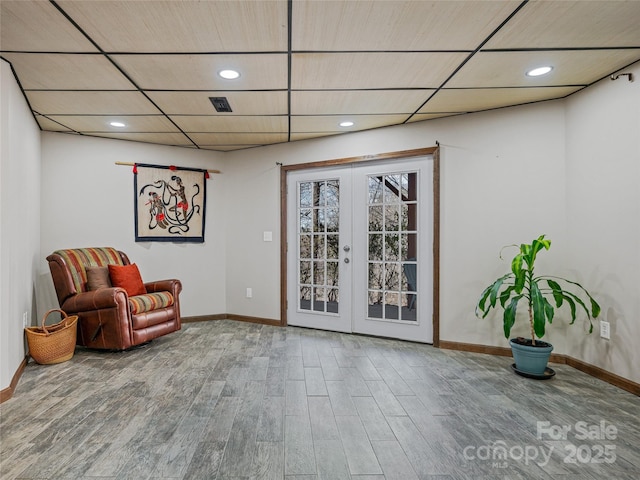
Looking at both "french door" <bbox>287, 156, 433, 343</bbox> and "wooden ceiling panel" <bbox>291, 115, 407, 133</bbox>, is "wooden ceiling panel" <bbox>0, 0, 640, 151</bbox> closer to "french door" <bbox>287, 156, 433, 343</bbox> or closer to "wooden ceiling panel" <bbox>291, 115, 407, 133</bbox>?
"wooden ceiling panel" <bbox>291, 115, 407, 133</bbox>

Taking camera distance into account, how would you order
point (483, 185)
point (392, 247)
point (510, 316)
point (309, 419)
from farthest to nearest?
point (392, 247)
point (483, 185)
point (510, 316)
point (309, 419)

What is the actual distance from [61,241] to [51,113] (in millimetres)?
1413

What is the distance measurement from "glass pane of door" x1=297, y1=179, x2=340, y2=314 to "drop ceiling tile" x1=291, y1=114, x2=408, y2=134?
2.06ft

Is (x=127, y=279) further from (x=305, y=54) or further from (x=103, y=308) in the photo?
(x=305, y=54)

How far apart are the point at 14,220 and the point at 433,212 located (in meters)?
3.59

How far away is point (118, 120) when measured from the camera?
12.3ft

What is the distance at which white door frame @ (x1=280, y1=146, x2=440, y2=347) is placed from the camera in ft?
12.4

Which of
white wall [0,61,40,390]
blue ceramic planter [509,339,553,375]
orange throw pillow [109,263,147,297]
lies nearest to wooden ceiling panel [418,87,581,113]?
blue ceramic planter [509,339,553,375]

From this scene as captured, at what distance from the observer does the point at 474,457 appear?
71.7 inches

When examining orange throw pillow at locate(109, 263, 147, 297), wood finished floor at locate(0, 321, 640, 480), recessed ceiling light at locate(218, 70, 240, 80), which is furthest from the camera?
orange throw pillow at locate(109, 263, 147, 297)

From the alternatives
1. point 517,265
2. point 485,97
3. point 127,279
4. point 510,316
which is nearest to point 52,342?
point 127,279

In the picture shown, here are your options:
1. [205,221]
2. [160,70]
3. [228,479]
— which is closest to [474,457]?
[228,479]

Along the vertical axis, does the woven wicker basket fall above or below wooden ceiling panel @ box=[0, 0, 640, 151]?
below

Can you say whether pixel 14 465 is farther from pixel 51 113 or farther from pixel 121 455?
pixel 51 113
